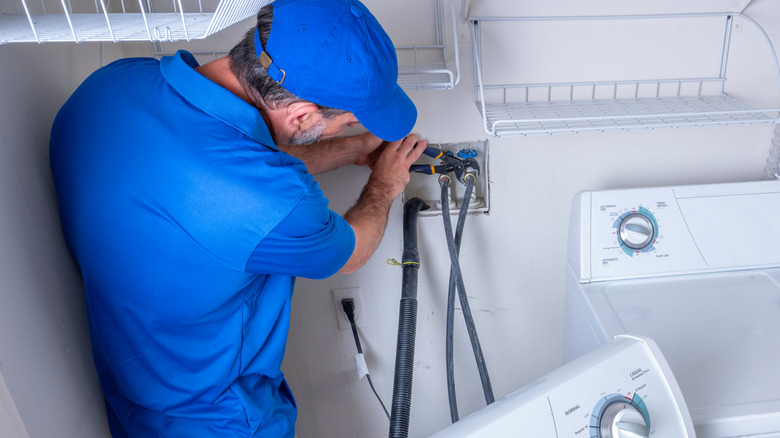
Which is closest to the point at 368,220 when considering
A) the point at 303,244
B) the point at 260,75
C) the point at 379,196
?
the point at 379,196

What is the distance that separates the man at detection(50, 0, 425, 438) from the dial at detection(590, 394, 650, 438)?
52cm

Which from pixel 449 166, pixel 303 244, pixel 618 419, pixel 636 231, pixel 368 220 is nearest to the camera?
pixel 618 419

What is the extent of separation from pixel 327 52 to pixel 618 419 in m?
0.78

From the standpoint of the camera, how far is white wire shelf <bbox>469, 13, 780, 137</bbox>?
4.18 ft

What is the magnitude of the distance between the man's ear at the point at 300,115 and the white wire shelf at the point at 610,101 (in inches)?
16.2

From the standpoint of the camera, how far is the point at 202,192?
0.90 meters

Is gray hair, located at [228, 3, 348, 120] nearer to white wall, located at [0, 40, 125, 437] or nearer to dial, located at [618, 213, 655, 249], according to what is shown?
white wall, located at [0, 40, 125, 437]

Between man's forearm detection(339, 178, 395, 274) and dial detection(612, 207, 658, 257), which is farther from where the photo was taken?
dial detection(612, 207, 658, 257)

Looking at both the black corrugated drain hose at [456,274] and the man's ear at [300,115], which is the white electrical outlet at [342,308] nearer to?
the black corrugated drain hose at [456,274]

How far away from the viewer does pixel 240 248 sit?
93 centimetres

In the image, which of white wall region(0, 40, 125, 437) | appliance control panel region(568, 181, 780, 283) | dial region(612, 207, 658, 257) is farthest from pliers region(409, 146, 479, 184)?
white wall region(0, 40, 125, 437)

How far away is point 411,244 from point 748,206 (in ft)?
2.82

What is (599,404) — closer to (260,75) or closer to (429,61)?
(260,75)

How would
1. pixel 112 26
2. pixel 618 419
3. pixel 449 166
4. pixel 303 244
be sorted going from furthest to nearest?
pixel 449 166
pixel 303 244
pixel 618 419
pixel 112 26
